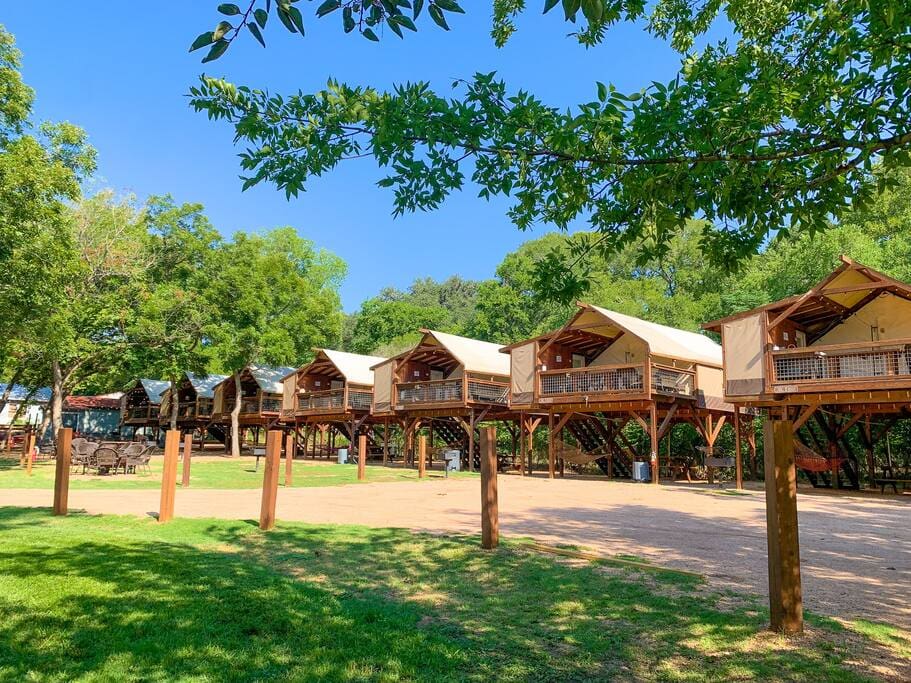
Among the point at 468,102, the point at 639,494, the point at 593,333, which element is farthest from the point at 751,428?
the point at 468,102

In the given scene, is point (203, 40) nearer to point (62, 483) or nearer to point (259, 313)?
point (62, 483)

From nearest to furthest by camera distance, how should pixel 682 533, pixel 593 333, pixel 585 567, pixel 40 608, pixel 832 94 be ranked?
pixel 832 94
pixel 40 608
pixel 585 567
pixel 682 533
pixel 593 333

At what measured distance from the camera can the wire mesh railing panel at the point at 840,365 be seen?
15305mm

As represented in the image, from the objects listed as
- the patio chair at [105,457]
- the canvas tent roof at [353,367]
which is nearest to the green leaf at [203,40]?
the patio chair at [105,457]

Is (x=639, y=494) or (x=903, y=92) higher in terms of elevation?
(x=903, y=92)

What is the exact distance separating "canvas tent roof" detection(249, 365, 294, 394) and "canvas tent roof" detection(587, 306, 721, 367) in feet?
76.3

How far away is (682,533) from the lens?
9125mm

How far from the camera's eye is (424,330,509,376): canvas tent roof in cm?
2708

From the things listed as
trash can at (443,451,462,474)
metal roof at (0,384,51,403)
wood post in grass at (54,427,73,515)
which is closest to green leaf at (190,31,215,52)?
wood post in grass at (54,427,73,515)

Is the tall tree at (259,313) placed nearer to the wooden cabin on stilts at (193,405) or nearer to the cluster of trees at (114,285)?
the cluster of trees at (114,285)

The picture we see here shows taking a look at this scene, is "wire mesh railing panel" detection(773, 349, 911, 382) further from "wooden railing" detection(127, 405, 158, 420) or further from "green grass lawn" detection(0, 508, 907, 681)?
"wooden railing" detection(127, 405, 158, 420)

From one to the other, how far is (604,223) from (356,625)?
132 inches

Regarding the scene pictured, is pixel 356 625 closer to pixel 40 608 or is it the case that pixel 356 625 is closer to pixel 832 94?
pixel 40 608

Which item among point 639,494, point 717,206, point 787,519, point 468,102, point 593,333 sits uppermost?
point 593,333
